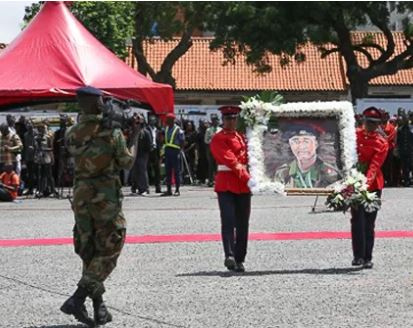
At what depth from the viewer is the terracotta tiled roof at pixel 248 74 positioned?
49.2 m

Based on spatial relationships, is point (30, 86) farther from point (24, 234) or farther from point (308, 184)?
point (308, 184)

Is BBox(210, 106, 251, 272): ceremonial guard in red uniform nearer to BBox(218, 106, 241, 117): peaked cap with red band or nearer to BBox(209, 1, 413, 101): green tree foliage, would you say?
BBox(218, 106, 241, 117): peaked cap with red band

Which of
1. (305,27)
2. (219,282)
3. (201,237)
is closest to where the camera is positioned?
(219,282)

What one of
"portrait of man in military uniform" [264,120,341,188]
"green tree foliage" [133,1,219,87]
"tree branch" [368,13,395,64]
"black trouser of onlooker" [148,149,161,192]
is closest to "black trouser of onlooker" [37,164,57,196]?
"black trouser of onlooker" [148,149,161,192]

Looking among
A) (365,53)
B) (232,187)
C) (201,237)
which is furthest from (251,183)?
(365,53)

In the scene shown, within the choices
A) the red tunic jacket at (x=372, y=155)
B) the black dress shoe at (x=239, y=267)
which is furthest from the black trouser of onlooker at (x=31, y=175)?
the red tunic jacket at (x=372, y=155)

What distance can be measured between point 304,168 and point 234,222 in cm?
113

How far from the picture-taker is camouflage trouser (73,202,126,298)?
24.9 feet

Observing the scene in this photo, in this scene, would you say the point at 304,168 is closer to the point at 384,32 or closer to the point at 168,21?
the point at 384,32

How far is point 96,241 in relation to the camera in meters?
7.66

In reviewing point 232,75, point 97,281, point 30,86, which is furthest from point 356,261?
point 232,75

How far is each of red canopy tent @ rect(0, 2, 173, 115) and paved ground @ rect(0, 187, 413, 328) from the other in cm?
237

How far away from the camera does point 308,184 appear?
36.3 ft

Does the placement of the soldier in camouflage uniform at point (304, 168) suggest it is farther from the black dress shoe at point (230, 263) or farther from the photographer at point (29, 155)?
the photographer at point (29, 155)
